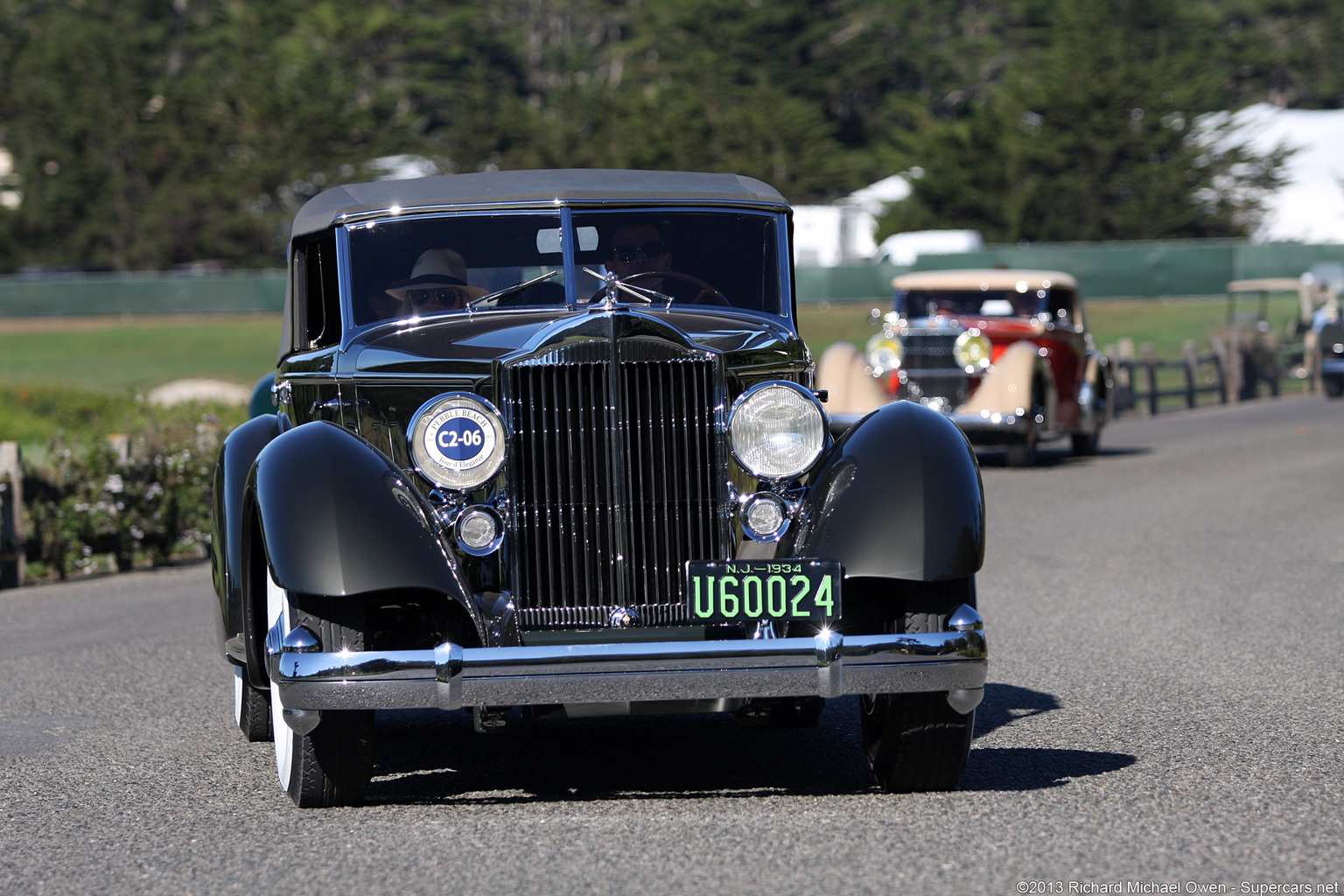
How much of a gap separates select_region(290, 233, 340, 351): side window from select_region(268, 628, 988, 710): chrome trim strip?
1.81m

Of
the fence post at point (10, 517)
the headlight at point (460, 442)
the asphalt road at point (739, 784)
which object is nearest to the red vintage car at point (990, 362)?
the asphalt road at point (739, 784)

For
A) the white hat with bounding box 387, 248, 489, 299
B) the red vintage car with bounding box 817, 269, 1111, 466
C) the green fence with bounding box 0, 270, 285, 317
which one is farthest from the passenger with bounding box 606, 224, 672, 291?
the green fence with bounding box 0, 270, 285, 317

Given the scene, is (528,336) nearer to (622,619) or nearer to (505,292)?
(505,292)

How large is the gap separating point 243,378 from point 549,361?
118ft

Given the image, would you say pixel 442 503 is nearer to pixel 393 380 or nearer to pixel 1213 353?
pixel 393 380

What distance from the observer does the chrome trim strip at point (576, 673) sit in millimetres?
4836

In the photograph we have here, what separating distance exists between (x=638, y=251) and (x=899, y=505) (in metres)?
1.61

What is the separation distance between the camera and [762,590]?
5.07 m

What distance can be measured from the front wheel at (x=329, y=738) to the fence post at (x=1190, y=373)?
83.0ft

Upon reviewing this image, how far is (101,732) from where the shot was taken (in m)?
6.82

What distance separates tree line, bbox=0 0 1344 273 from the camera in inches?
2516

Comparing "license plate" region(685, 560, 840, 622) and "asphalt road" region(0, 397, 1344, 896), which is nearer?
"asphalt road" region(0, 397, 1344, 896)

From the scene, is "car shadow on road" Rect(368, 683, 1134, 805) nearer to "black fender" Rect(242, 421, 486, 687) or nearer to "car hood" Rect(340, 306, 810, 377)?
"black fender" Rect(242, 421, 486, 687)

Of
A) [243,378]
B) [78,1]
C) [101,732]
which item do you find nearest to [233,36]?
[78,1]
